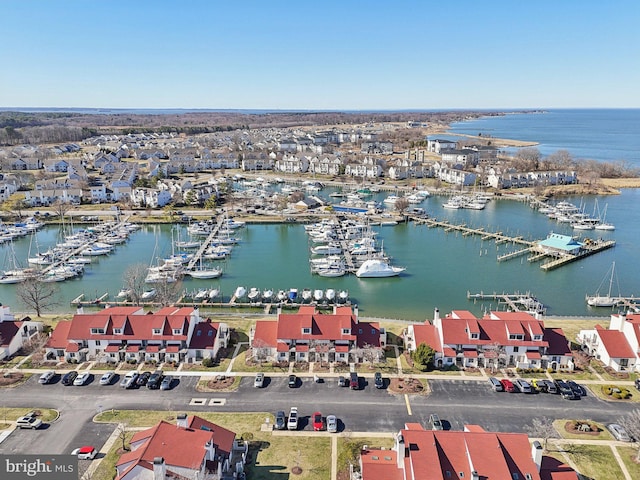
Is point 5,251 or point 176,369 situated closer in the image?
point 176,369

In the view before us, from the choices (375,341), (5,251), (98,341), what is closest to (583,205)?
(375,341)

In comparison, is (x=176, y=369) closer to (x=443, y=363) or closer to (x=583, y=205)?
(x=443, y=363)

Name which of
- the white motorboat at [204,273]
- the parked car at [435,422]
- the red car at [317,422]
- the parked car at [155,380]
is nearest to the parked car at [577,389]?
the parked car at [435,422]

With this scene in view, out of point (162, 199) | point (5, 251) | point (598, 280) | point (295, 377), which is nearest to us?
point (295, 377)

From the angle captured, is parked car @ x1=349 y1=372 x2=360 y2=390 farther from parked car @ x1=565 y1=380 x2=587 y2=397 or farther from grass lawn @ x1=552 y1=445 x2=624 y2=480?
parked car @ x1=565 y1=380 x2=587 y2=397

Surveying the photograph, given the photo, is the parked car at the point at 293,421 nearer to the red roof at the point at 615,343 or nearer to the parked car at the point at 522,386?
the parked car at the point at 522,386

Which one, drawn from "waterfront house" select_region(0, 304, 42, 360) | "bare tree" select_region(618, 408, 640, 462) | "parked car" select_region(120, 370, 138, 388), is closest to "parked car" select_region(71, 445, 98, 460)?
"parked car" select_region(120, 370, 138, 388)

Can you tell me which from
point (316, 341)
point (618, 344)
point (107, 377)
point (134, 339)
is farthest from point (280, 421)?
point (618, 344)
